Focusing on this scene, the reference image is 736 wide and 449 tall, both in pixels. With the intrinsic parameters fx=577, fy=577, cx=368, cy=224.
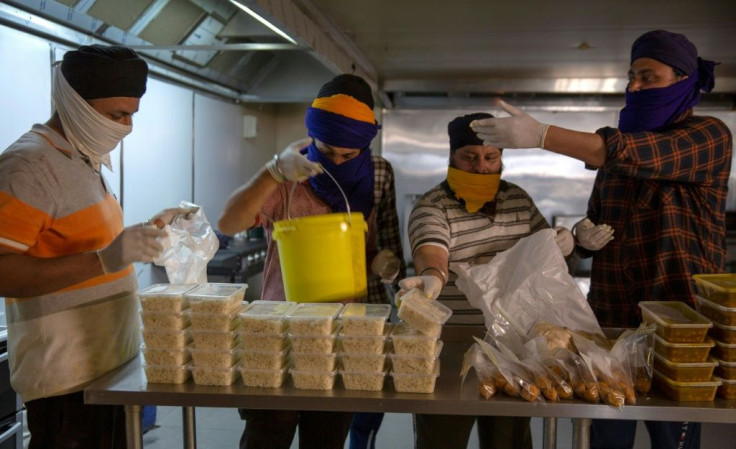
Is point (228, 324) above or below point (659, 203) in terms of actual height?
Result: below

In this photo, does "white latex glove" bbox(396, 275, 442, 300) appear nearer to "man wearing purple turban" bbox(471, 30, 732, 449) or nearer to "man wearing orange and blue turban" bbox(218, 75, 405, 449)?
"man wearing orange and blue turban" bbox(218, 75, 405, 449)

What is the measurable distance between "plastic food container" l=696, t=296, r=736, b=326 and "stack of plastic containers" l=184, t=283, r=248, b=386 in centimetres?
111

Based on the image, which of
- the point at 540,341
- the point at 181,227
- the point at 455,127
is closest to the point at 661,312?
the point at 540,341

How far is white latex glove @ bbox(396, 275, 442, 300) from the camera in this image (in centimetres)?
142

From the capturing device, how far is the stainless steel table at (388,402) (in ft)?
4.01

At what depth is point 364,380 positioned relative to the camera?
130cm

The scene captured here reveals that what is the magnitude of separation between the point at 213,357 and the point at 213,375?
0.04 m

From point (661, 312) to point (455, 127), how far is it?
781 mm

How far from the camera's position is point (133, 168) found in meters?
3.02

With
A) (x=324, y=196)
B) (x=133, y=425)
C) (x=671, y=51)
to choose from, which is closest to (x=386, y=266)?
(x=324, y=196)

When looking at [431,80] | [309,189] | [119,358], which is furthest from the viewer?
[431,80]

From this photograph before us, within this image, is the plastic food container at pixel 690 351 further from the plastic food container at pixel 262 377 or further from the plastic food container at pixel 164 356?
the plastic food container at pixel 164 356

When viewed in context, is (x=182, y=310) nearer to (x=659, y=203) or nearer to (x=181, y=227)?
(x=181, y=227)

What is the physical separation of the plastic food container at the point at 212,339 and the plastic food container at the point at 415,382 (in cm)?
39
